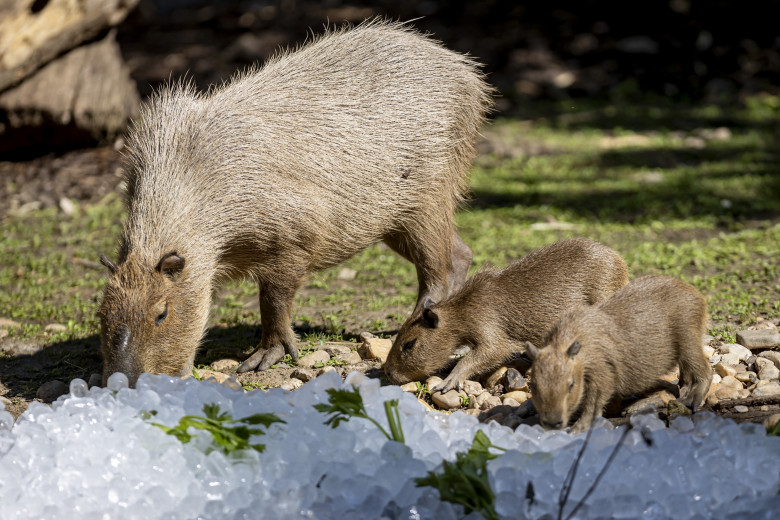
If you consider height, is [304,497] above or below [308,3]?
above

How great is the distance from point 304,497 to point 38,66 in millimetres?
5736

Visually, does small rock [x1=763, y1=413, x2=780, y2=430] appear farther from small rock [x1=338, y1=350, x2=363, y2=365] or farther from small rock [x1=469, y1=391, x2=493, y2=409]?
small rock [x1=338, y1=350, x2=363, y2=365]

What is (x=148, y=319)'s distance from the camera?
12.5ft

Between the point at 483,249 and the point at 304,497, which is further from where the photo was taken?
the point at 483,249

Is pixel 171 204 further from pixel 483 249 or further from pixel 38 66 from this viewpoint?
pixel 38 66

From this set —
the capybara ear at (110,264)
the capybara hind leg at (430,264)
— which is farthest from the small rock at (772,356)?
the capybara ear at (110,264)

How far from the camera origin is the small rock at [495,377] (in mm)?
4031

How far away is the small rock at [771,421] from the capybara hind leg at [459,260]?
2201 millimetres

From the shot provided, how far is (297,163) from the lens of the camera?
174 inches

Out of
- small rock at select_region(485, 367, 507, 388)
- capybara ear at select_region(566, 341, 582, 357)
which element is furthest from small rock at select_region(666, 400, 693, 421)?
Result: small rock at select_region(485, 367, 507, 388)

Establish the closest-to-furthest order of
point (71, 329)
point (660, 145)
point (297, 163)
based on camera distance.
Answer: point (297, 163) → point (71, 329) → point (660, 145)

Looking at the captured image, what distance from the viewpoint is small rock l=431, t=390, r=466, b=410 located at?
3805 millimetres

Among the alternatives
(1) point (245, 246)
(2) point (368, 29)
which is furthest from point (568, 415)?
(2) point (368, 29)

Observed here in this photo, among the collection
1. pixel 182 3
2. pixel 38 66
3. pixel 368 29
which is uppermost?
pixel 368 29
